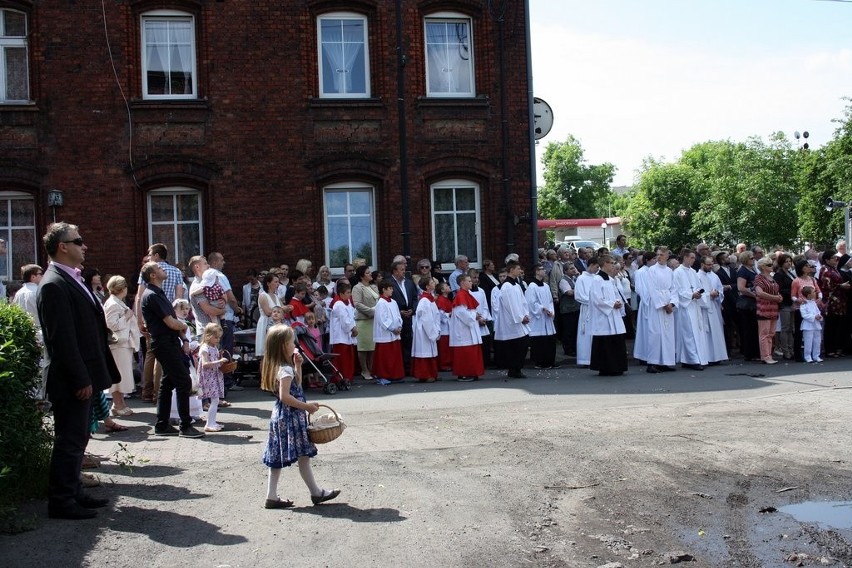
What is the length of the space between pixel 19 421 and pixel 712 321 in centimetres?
1391

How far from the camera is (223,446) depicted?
1101 cm

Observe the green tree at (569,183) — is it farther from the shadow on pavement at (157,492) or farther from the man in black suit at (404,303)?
the shadow on pavement at (157,492)

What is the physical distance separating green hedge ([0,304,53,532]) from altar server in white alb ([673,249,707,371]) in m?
12.6

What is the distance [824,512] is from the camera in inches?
314

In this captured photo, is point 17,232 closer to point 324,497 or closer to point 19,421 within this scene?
point 19,421

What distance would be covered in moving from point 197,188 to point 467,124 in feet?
20.0

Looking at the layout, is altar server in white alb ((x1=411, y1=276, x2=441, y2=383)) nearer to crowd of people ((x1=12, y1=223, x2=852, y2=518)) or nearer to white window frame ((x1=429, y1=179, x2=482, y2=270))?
crowd of people ((x1=12, y1=223, x2=852, y2=518))

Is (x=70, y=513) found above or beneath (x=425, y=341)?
beneath

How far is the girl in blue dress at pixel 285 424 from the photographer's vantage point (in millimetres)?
8156

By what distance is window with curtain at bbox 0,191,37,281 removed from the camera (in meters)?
20.8

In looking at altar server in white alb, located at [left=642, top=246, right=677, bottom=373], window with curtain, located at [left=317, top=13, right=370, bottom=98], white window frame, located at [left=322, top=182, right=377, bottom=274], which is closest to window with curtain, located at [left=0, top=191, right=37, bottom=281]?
white window frame, located at [left=322, top=182, right=377, bottom=274]

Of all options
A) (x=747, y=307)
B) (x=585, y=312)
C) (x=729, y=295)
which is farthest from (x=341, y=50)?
(x=747, y=307)

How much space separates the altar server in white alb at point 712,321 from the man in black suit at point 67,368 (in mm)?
13266

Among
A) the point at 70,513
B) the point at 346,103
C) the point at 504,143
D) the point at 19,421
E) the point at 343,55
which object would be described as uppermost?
the point at 343,55
